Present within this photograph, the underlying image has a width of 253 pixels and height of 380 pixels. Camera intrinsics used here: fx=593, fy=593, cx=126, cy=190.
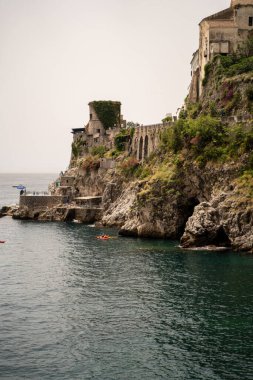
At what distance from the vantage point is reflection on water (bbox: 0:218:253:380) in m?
42.7

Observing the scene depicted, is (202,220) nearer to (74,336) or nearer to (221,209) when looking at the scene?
(221,209)

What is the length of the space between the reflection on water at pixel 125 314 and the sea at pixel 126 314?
80 mm

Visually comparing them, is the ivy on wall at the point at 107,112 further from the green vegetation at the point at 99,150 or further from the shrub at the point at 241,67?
the shrub at the point at 241,67

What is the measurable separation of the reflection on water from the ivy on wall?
72.3m

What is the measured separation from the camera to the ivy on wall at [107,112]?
504 ft

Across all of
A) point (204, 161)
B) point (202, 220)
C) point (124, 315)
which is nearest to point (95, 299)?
point (124, 315)

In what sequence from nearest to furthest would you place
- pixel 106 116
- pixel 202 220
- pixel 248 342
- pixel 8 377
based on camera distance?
pixel 8 377 → pixel 248 342 → pixel 202 220 → pixel 106 116

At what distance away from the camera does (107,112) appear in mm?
154375

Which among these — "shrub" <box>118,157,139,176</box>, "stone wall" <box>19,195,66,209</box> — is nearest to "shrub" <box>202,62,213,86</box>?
"shrub" <box>118,157,139,176</box>

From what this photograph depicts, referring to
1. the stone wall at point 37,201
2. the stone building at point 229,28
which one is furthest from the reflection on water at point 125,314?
the stone building at point 229,28

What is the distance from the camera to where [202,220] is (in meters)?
83.4

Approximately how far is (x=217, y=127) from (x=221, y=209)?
17.7 m

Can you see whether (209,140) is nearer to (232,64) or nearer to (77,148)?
(232,64)

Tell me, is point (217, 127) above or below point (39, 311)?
above
